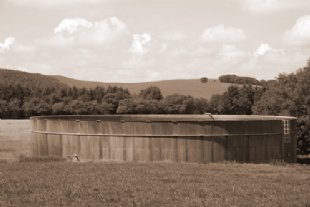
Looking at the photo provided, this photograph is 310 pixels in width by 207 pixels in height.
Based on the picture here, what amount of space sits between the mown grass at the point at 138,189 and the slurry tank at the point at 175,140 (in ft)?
36.5

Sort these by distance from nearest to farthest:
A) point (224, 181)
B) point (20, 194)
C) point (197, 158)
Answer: point (20, 194) < point (224, 181) < point (197, 158)

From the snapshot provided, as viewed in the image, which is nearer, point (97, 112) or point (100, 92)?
point (97, 112)

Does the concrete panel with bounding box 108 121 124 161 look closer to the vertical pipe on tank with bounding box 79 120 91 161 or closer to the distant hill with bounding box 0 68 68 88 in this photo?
the vertical pipe on tank with bounding box 79 120 91 161

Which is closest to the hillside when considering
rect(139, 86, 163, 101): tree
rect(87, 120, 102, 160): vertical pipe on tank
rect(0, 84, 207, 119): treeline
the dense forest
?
rect(139, 86, 163, 101): tree

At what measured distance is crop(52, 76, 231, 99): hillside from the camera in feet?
424

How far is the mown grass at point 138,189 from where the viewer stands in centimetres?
1306

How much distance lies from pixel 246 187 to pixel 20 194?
7302 mm

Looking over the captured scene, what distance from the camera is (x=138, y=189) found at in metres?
15.3

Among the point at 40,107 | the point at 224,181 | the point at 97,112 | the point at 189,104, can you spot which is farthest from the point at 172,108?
the point at 224,181

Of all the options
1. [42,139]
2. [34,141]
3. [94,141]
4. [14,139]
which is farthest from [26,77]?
[94,141]

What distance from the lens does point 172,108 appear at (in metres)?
98.6

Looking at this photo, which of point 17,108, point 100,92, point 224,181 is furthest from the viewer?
point 100,92

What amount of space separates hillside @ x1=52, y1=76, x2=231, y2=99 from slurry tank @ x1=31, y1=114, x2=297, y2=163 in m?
89.1

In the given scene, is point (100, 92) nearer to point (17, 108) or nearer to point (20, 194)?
point (17, 108)
